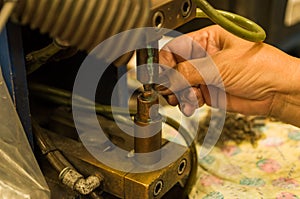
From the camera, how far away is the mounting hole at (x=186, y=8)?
62cm

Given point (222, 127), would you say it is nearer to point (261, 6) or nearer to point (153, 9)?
point (153, 9)

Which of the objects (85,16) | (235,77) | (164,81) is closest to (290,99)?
(235,77)

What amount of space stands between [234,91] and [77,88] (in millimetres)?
270

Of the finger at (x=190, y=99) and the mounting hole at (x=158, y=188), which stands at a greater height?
the finger at (x=190, y=99)

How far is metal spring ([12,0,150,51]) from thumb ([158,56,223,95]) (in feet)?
0.68

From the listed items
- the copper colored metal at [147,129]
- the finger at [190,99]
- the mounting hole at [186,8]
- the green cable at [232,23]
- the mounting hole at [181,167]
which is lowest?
the mounting hole at [181,167]

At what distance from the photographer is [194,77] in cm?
73

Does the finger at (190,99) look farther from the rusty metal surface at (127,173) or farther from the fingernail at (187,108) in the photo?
the rusty metal surface at (127,173)

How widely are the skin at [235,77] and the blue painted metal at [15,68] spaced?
0.67ft

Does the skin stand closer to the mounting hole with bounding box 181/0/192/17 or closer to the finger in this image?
the finger

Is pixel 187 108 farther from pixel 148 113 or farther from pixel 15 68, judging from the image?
pixel 15 68

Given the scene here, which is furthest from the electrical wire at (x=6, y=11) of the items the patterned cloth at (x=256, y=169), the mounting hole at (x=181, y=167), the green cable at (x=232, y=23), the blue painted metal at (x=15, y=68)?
the patterned cloth at (x=256, y=169)

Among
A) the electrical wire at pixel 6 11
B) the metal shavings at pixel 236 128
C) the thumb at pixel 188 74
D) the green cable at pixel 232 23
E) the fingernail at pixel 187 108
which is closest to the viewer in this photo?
the electrical wire at pixel 6 11

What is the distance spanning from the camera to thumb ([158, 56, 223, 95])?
2.39 ft
